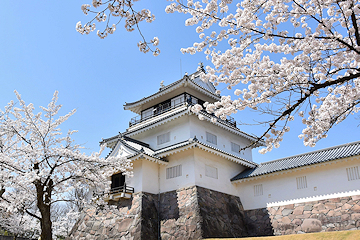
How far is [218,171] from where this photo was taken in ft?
59.3

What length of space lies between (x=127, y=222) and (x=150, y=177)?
2980 mm

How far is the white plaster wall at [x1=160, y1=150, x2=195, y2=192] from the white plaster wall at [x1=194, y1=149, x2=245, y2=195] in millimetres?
332

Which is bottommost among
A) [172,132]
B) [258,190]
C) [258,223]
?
[258,223]

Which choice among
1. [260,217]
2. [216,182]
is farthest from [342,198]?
[216,182]

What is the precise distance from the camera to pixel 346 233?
941 centimetres

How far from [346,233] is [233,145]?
12269 mm

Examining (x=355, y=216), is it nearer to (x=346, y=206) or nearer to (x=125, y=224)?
(x=346, y=206)

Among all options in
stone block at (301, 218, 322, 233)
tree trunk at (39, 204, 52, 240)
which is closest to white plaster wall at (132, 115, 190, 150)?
stone block at (301, 218, 322, 233)

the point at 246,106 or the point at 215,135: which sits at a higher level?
the point at 215,135

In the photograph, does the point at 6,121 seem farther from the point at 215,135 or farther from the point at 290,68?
the point at 215,135

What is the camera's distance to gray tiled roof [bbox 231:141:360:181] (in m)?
15.0

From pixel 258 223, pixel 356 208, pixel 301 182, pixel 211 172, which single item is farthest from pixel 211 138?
pixel 356 208

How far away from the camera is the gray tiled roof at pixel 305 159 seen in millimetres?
14984

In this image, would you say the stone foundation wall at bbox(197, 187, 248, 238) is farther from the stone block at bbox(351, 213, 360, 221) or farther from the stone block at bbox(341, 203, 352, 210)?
the stone block at bbox(351, 213, 360, 221)
